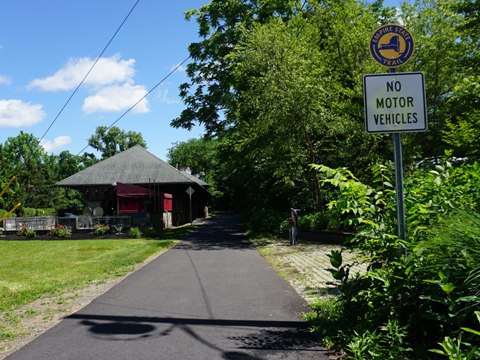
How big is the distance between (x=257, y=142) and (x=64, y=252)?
9863 millimetres

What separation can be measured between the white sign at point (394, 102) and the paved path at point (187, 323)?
2681 mm

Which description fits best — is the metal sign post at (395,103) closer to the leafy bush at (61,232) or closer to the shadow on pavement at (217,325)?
the shadow on pavement at (217,325)

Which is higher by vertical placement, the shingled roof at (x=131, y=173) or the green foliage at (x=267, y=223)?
the shingled roof at (x=131, y=173)

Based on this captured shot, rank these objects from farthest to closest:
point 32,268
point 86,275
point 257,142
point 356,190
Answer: point 257,142, point 32,268, point 86,275, point 356,190

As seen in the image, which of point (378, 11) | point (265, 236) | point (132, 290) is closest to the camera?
point (132, 290)

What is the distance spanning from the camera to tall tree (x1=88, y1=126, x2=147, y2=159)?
102 metres

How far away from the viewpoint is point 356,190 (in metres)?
4.94

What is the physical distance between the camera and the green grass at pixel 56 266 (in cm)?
960

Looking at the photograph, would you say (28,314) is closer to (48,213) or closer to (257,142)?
(257,142)

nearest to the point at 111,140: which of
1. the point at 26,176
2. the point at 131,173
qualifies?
the point at 26,176

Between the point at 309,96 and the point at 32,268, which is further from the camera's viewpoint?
the point at 309,96

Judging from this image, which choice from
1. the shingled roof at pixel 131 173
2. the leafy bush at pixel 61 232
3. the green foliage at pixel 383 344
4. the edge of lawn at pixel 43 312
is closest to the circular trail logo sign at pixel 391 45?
the green foliage at pixel 383 344

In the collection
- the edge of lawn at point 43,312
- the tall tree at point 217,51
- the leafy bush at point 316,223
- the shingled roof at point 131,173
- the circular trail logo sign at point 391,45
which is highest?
the tall tree at point 217,51

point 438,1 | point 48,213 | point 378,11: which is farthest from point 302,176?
point 48,213
